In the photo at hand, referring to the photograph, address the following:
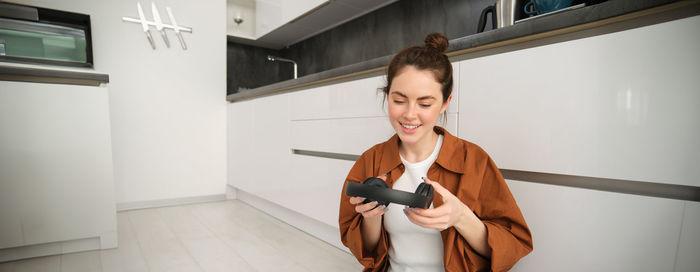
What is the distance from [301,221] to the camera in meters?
2.04

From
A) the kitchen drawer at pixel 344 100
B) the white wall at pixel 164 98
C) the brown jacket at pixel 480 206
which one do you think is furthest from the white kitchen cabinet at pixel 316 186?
the white wall at pixel 164 98

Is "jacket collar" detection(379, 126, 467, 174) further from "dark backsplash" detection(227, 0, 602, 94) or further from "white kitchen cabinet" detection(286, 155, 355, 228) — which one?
"dark backsplash" detection(227, 0, 602, 94)

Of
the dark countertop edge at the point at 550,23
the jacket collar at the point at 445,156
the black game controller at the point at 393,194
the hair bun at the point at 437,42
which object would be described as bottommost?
the black game controller at the point at 393,194

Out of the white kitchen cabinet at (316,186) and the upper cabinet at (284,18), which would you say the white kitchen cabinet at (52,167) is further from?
the upper cabinet at (284,18)

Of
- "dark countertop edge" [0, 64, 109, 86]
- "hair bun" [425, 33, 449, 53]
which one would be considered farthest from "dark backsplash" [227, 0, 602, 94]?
"dark countertop edge" [0, 64, 109, 86]

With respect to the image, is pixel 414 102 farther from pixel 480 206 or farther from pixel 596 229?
pixel 596 229

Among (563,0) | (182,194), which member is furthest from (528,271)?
(182,194)

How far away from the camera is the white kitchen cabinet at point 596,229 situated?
679mm

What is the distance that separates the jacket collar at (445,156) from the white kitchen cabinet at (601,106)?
0.23 metres

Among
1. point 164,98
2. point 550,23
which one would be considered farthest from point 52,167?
point 550,23

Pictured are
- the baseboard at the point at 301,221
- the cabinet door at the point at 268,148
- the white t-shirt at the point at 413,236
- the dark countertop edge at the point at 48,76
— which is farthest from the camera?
the cabinet door at the point at 268,148

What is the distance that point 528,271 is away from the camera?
0.90 m

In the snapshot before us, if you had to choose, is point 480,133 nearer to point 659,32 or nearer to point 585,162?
point 585,162

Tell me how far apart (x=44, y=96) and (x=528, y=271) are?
2011mm
